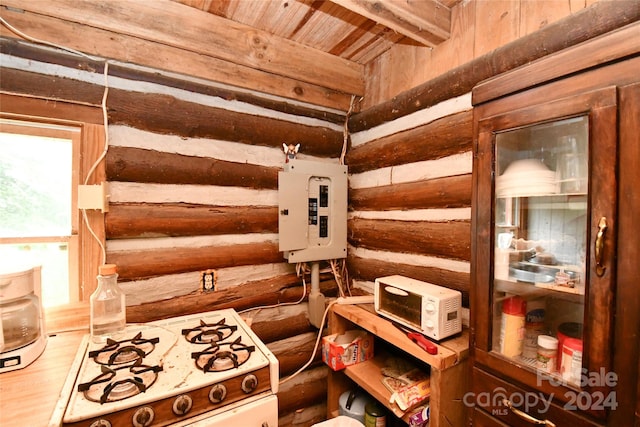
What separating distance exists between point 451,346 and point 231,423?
872mm

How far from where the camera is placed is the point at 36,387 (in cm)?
90

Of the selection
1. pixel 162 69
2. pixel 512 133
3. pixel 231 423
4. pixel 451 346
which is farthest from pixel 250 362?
pixel 162 69

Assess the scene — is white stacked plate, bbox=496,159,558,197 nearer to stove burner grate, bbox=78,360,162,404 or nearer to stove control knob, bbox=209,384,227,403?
stove control knob, bbox=209,384,227,403

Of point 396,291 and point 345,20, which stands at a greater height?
point 345,20

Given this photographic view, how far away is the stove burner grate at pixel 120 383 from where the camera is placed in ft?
2.88

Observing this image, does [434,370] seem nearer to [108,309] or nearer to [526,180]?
[526,180]

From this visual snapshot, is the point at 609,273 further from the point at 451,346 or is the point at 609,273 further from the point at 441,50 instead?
the point at 441,50

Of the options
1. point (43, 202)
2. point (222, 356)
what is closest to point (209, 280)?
point (222, 356)

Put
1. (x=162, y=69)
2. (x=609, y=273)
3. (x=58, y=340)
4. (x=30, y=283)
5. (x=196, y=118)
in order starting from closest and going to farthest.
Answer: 1. (x=609, y=273)
2. (x=30, y=283)
3. (x=58, y=340)
4. (x=162, y=69)
5. (x=196, y=118)

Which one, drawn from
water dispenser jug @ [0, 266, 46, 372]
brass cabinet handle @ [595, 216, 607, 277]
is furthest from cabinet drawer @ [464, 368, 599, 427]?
water dispenser jug @ [0, 266, 46, 372]

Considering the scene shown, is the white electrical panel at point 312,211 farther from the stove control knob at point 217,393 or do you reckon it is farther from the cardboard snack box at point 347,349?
the stove control knob at point 217,393

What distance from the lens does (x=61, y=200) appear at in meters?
1.35

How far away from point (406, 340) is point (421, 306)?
0.16 metres

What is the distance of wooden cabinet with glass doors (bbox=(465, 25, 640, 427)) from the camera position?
2.22 feet
